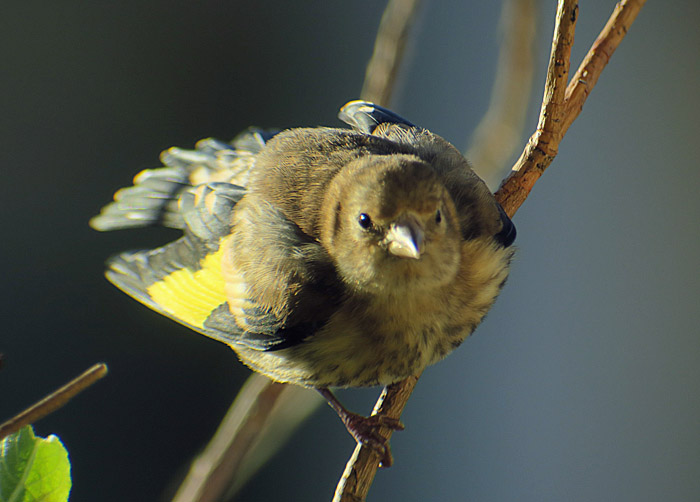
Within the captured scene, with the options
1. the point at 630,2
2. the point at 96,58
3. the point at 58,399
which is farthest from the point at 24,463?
the point at 96,58

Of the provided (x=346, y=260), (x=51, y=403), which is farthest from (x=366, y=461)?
(x=51, y=403)

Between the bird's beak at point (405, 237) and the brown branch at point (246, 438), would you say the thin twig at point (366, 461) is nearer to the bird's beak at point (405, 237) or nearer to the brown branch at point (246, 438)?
the brown branch at point (246, 438)

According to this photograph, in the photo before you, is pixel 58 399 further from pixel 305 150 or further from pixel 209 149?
pixel 209 149

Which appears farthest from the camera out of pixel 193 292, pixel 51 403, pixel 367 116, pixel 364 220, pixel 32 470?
pixel 367 116

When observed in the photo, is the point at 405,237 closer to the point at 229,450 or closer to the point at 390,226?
the point at 390,226

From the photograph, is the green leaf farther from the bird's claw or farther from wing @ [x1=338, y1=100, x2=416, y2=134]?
wing @ [x1=338, y1=100, x2=416, y2=134]

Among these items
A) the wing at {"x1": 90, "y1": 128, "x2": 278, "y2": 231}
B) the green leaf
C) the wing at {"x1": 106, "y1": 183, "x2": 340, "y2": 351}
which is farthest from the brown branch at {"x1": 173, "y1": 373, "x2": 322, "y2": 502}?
the wing at {"x1": 90, "y1": 128, "x2": 278, "y2": 231}
